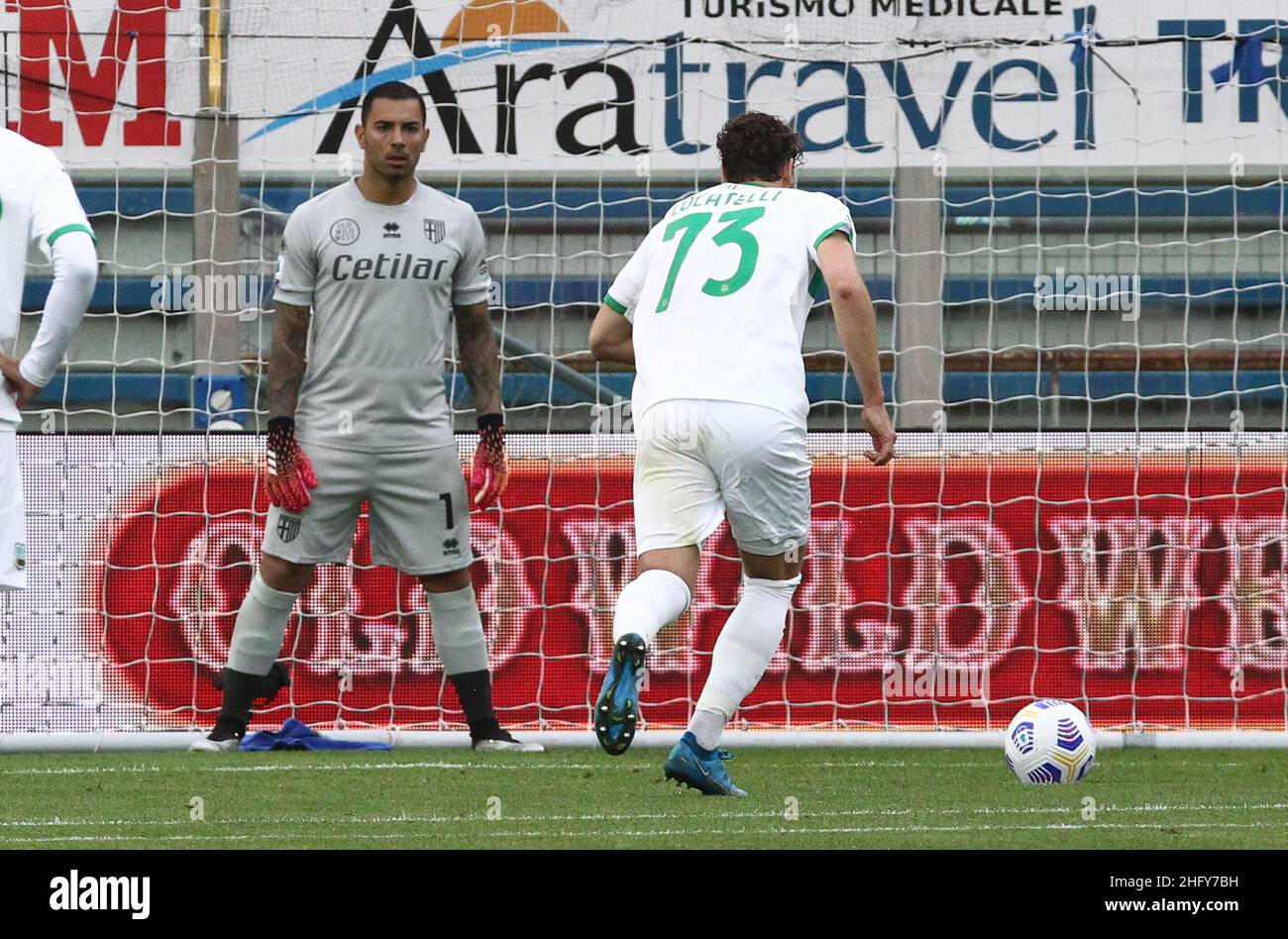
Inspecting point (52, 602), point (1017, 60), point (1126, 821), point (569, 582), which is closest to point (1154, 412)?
point (1017, 60)

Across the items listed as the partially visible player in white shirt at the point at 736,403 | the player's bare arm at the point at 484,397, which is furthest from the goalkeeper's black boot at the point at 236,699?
the partially visible player in white shirt at the point at 736,403

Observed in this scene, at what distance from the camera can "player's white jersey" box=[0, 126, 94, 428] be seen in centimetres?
487

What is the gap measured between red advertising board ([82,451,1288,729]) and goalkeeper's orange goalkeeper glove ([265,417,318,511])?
1.16 m

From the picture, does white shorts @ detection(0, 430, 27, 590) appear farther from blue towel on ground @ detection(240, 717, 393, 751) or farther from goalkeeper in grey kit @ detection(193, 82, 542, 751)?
blue towel on ground @ detection(240, 717, 393, 751)

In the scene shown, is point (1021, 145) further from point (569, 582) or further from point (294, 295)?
point (294, 295)

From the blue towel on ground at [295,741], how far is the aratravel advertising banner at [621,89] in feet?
7.05

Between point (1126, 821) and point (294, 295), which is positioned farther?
point (294, 295)

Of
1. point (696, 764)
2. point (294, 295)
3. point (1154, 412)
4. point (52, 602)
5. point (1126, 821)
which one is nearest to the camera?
point (1126, 821)

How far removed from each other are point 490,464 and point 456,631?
50 cm

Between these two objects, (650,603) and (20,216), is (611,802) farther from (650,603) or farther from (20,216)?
(20,216)

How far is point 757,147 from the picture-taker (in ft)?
17.0

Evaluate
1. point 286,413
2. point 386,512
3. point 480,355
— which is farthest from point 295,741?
point 480,355

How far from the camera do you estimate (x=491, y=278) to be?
7898 mm

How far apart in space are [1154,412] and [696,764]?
11.0 ft
